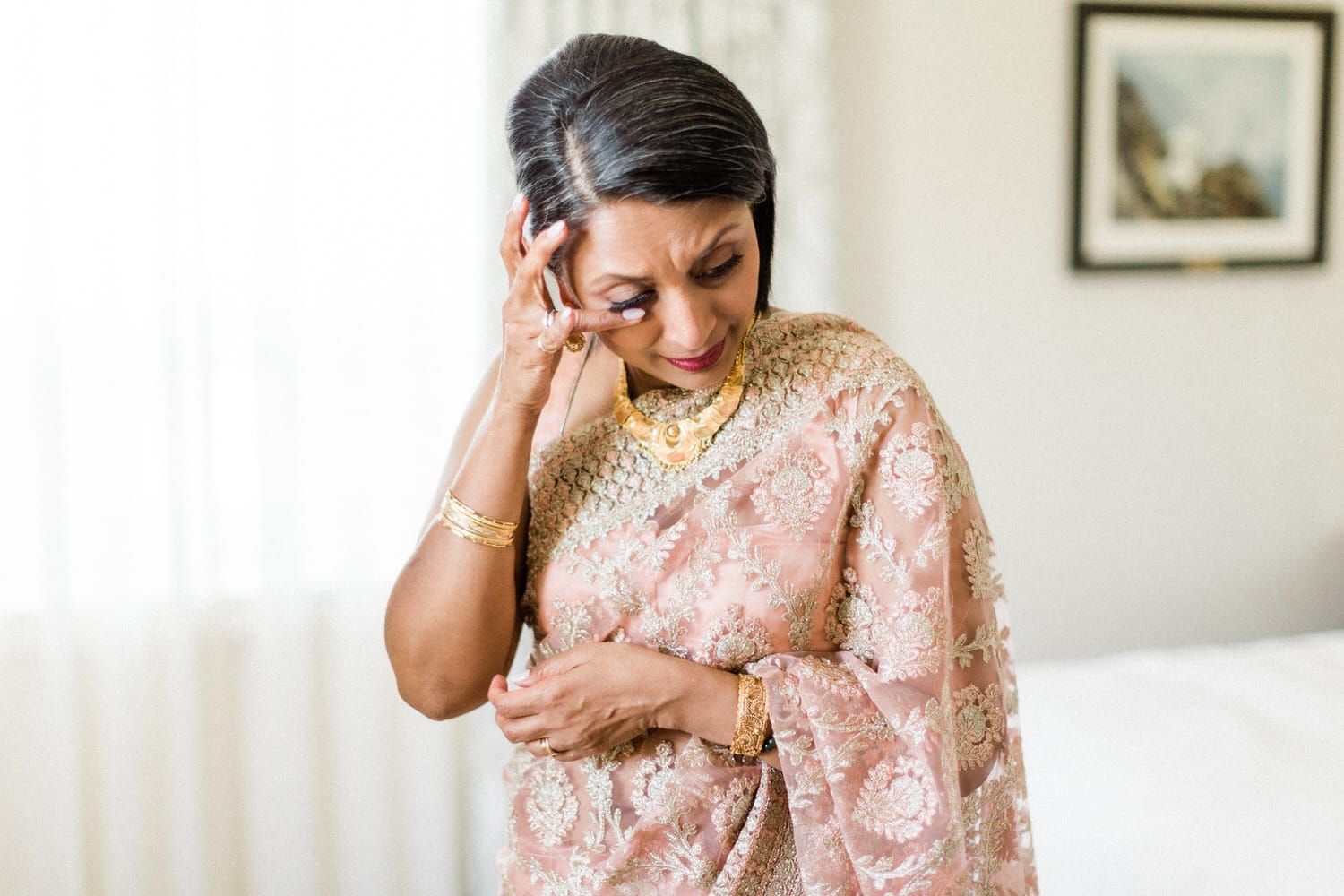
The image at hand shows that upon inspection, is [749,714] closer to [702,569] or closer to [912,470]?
[702,569]

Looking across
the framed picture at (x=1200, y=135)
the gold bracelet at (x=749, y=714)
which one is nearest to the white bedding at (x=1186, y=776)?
the gold bracelet at (x=749, y=714)

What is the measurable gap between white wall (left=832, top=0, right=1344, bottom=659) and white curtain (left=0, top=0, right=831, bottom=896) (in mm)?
402

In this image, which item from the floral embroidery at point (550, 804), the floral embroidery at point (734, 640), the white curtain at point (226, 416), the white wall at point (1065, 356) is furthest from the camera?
the white wall at point (1065, 356)

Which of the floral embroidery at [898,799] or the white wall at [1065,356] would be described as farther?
the white wall at [1065,356]

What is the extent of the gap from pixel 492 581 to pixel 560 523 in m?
0.12

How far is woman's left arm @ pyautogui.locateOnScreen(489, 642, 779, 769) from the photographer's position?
4.13 ft

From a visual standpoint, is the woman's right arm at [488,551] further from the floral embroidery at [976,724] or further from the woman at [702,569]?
the floral embroidery at [976,724]

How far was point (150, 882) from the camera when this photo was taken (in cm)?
276

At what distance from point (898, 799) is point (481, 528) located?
1.84 feet

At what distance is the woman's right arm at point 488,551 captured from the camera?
1.26m

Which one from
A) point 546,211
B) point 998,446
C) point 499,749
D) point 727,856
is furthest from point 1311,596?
point 546,211

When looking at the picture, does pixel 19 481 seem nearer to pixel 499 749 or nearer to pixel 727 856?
pixel 499 749

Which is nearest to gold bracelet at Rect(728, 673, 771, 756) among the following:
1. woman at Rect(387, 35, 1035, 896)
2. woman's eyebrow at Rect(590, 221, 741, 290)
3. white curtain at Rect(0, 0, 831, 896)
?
woman at Rect(387, 35, 1035, 896)

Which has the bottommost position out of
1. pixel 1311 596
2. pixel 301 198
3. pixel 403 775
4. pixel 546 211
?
pixel 403 775
